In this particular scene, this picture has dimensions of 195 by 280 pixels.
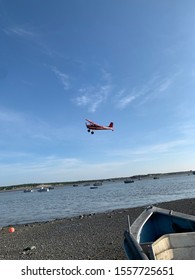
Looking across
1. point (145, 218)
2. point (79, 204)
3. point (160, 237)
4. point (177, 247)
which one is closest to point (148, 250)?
point (160, 237)

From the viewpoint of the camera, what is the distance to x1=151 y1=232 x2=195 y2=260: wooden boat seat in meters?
9.95

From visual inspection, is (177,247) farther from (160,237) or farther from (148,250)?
(148,250)

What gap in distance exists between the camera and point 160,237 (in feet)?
33.4

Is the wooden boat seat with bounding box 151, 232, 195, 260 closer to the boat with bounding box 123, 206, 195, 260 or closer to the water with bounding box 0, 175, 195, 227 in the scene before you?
the boat with bounding box 123, 206, 195, 260

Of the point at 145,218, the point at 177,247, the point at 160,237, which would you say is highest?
the point at 145,218

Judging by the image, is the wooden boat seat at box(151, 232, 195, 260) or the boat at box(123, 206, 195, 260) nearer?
the boat at box(123, 206, 195, 260)

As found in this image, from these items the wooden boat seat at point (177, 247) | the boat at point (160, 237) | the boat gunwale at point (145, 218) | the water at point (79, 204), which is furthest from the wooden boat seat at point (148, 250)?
the water at point (79, 204)

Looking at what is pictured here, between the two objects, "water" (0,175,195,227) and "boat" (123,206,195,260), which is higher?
"water" (0,175,195,227)

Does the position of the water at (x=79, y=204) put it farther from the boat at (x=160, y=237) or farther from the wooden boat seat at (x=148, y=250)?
the wooden boat seat at (x=148, y=250)

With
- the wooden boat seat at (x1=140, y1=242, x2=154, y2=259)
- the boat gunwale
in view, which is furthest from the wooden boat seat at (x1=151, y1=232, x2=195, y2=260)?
the boat gunwale

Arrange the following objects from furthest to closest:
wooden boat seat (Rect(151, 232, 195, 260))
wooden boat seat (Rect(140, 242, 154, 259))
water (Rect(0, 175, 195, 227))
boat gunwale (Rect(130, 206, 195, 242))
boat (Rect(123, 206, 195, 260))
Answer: water (Rect(0, 175, 195, 227)) < boat gunwale (Rect(130, 206, 195, 242)) < wooden boat seat (Rect(151, 232, 195, 260)) < boat (Rect(123, 206, 195, 260)) < wooden boat seat (Rect(140, 242, 154, 259))

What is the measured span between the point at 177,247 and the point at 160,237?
592mm
